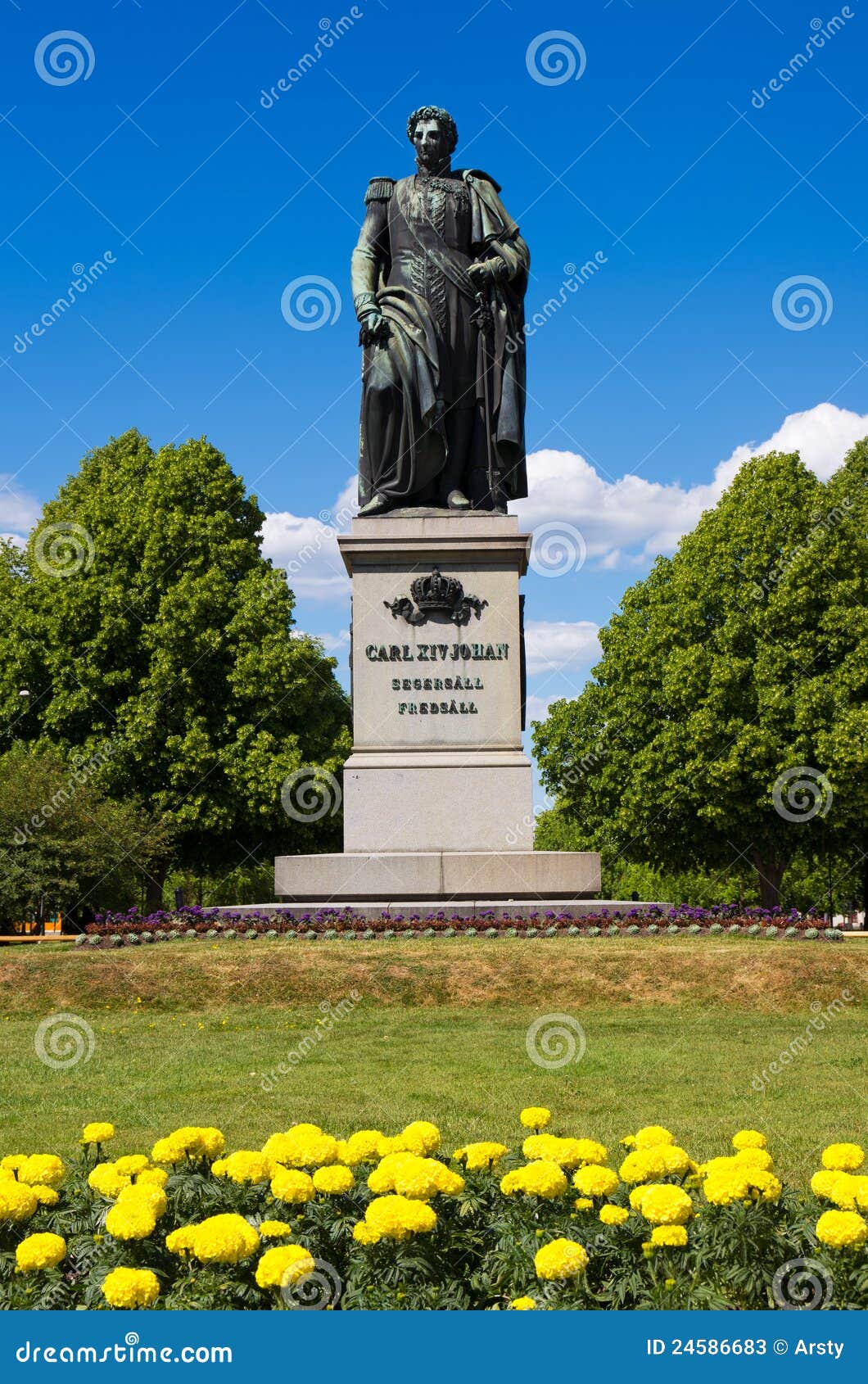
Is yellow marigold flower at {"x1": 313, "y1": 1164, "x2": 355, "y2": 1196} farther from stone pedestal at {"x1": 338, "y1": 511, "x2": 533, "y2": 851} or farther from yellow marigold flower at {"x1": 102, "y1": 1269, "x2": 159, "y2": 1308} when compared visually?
stone pedestal at {"x1": 338, "y1": 511, "x2": 533, "y2": 851}

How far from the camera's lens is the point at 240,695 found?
32.6 meters

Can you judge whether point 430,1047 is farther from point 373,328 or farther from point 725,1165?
point 373,328

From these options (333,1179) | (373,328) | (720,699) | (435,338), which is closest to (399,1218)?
(333,1179)

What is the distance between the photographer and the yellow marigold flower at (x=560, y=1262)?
12.9ft

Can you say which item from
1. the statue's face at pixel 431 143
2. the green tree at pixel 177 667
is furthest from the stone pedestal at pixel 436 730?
the green tree at pixel 177 667

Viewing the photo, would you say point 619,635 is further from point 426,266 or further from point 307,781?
point 426,266

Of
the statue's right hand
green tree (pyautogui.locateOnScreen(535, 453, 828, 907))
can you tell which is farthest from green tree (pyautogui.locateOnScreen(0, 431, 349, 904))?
the statue's right hand

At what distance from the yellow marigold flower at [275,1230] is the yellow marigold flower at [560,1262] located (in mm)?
877

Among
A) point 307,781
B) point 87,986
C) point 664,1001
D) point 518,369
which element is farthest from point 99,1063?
point 307,781

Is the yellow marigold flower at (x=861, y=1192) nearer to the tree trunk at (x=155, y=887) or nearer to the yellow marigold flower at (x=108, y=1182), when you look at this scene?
the yellow marigold flower at (x=108, y=1182)

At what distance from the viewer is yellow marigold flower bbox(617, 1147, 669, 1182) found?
463cm

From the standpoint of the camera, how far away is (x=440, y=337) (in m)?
19.4

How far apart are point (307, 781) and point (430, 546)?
15103 millimetres

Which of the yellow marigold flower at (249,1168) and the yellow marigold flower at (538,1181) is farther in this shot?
the yellow marigold flower at (249,1168)
